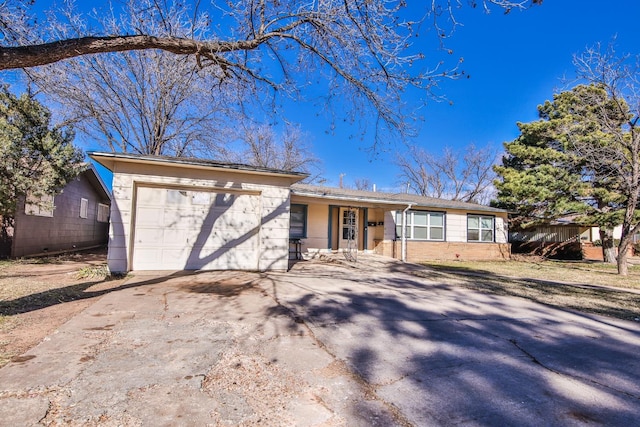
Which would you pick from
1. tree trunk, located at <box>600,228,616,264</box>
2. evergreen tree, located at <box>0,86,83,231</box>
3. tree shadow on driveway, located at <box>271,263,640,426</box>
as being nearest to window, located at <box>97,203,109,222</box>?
evergreen tree, located at <box>0,86,83,231</box>

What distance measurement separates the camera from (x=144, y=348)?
3.57m

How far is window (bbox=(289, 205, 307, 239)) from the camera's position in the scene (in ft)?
45.6

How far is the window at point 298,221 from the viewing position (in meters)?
13.9

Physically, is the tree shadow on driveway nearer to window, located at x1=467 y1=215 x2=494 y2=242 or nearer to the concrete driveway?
the concrete driveway

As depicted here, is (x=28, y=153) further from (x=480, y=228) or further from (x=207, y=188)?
(x=480, y=228)

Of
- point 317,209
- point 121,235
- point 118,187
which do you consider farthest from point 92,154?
point 317,209

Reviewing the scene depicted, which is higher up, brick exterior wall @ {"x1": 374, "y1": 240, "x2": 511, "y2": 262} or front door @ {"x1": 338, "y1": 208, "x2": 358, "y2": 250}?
front door @ {"x1": 338, "y1": 208, "x2": 358, "y2": 250}

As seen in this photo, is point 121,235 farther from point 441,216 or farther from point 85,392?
point 441,216

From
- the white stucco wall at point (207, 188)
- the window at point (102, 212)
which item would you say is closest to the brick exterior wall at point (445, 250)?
the white stucco wall at point (207, 188)

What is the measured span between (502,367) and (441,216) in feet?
44.9

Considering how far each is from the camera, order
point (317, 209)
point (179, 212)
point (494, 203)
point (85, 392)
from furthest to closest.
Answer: point (494, 203)
point (317, 209)
point (179, 212)
point (85, 392)

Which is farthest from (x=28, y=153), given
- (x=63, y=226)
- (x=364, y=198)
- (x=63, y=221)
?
(x=364, y=198)

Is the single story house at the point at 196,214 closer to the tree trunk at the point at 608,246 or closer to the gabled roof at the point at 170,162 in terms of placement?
the gabled roof at the point at 170,162

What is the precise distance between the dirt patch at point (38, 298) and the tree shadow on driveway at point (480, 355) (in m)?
3.17
